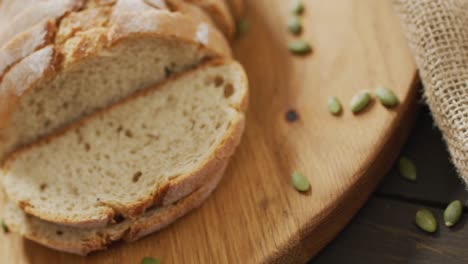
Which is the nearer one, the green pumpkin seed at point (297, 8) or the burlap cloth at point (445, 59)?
the burlap cloth at point (445, 59)

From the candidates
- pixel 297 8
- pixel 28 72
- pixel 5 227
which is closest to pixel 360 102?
pixel 297 8

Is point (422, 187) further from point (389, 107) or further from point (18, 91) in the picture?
point (18, 91)

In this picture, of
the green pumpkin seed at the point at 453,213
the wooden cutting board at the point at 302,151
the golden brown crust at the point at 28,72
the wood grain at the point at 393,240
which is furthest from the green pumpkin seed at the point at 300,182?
the golden brown crust at the point at 28,72

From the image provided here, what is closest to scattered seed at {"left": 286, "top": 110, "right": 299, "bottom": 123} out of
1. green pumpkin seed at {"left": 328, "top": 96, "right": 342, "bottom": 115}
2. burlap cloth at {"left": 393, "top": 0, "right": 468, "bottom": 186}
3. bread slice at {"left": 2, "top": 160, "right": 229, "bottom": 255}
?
green pumpkin seed at {"left": 328, "top": 96, "right": 342, "bottom": 115}

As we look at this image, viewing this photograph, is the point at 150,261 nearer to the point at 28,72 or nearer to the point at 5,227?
the point at 5,227

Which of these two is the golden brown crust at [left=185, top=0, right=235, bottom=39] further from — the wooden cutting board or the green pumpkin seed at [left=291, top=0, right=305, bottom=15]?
the green pumpkin seed at [left=291, top=0, right=305, bottom=15]

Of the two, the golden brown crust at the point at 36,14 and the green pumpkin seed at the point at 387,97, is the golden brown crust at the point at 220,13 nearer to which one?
the golden brown crust at the point at 36,14

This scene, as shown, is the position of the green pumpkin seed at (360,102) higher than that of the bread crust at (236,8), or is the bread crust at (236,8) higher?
the bread crust at (236,8)
